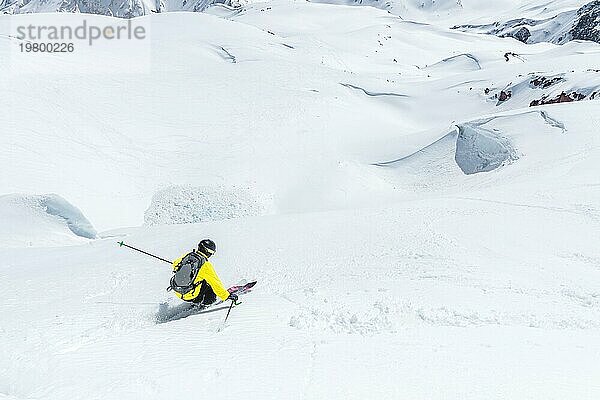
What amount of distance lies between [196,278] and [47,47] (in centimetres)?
2799

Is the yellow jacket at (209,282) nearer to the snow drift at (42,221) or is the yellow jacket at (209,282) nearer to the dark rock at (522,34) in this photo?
the snow drift at (42,221)

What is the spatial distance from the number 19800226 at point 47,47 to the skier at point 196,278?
80.6 feet

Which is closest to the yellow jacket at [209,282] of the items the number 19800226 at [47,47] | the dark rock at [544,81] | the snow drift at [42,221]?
the snow drift at [42,221]

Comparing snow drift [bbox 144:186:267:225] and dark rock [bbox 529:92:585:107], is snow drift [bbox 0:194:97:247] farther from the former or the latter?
dark rock [bbox 529:92:585:107]

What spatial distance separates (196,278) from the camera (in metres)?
6.38

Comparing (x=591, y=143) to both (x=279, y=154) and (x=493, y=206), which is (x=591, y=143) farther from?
(x=279, y=154)

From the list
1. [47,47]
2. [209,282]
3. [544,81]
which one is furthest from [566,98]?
[47,47]

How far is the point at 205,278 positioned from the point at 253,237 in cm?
332

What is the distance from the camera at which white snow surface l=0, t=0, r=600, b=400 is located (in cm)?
502

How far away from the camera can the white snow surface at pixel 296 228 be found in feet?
16.5

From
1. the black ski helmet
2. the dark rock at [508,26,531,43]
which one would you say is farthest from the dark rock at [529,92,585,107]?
the dark rock at [508,26,531,43]

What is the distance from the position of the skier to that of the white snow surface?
0.36m

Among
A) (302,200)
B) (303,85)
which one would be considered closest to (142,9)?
(303,85)

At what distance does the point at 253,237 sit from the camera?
969 cm
